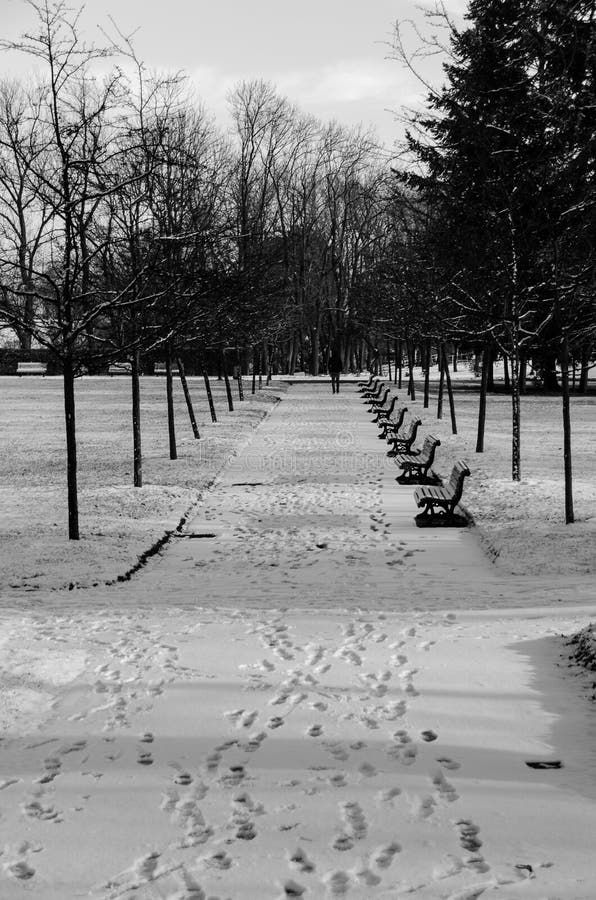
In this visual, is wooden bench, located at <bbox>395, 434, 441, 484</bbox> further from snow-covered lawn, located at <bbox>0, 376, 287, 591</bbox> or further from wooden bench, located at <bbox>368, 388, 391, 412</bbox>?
wooden bench, located at <bbox>368, 388, 391, 412</bbox>

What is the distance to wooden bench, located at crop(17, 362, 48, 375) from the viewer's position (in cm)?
6188

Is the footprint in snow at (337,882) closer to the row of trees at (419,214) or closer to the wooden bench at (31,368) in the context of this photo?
the row of trees at (419,214)

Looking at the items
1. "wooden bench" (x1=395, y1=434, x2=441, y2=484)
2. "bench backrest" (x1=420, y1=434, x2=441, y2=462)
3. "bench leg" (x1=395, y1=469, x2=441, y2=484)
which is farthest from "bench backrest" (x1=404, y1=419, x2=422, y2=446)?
"bench leg" (x1=395, y1=469, x2=441, y2=484)

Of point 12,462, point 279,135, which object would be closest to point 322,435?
point 12,462

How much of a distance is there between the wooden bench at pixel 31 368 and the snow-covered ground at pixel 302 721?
52686 millimetres

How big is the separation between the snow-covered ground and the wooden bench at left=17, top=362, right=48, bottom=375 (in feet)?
173

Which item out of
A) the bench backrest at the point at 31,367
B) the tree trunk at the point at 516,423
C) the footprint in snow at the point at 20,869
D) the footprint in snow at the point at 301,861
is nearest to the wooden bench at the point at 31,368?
the bench backrest at the point at 31,367

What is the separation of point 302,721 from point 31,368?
63123mm

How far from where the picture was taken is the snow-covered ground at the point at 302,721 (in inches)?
153

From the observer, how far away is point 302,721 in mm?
5379

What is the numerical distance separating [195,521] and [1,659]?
644 cm

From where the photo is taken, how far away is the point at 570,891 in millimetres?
3609

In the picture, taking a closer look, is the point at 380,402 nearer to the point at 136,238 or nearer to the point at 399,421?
the point at 399,421

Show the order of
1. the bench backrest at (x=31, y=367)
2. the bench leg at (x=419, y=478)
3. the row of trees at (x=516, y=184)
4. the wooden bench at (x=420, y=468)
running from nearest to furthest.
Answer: the row of trees at (x=516, y=184) < the wooden bench at (x=420, y=468) < the bench leg at (x=419, y=478) < the bench backrest at (x=31, y=367)
